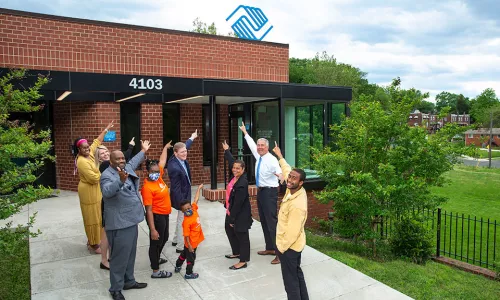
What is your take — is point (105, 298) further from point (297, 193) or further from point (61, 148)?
point (61, 148)

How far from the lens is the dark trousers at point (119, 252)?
14.2 ft

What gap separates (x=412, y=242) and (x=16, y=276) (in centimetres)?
713

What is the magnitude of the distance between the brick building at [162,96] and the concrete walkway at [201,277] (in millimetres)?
3381

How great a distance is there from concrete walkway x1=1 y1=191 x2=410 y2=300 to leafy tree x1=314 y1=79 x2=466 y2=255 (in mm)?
1459

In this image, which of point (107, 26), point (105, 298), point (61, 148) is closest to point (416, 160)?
point (105, 298)

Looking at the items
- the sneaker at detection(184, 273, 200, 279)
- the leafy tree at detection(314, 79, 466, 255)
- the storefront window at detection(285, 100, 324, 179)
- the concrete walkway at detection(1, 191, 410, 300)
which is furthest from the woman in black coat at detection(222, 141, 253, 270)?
the storefront window at detection(285, 100, 324, 179)

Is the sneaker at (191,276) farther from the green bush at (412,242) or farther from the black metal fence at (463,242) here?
the green bush at (412,242)

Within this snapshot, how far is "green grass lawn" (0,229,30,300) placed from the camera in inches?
191

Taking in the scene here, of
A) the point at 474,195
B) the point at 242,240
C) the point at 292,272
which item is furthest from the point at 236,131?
the point at 474,195

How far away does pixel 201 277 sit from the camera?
5211mm

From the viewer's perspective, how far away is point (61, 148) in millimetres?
11008

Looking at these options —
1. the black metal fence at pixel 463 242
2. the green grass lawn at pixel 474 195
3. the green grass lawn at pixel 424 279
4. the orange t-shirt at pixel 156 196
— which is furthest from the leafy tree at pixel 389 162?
the green grass lawn at pixel 474 195

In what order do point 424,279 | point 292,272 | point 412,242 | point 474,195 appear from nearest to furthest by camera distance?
point 292,272
point 424,279
point 412,242
point 474,195

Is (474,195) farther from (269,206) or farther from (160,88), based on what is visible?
(160,88)
